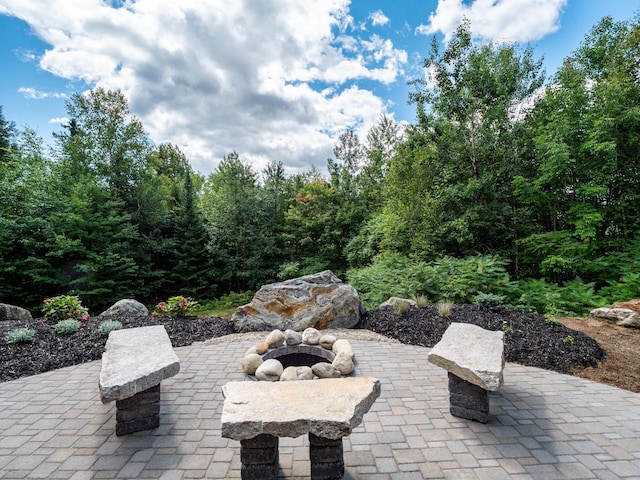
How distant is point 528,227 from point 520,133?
3.05 metres

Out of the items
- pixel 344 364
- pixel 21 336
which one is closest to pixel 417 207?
pixel 344 364

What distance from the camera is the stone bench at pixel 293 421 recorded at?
201 centimetres

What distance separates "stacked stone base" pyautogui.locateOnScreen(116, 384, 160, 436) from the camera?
2.77m

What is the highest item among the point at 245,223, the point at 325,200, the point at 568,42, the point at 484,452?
the point at 568,42

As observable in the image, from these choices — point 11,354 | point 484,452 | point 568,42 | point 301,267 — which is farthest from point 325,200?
point 484,452

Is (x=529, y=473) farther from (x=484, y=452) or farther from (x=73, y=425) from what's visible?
(x=73, y=425)

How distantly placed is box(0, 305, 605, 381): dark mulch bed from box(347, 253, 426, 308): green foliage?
43.9 inches

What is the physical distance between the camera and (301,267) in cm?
1407

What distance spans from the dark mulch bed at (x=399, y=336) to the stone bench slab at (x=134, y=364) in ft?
5.25

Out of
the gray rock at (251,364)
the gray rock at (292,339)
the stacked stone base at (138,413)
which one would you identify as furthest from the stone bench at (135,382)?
the gray rock at (292,339)

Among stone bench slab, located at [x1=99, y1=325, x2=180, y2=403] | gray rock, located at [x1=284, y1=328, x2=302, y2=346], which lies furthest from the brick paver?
gray rock, located at [x1=284, y1=328, x2=302, y2=346]

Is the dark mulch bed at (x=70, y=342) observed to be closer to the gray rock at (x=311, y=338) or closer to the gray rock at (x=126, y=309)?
the gray rock at (x=126, y=309)

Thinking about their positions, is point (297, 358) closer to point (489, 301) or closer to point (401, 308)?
point (401, 308)

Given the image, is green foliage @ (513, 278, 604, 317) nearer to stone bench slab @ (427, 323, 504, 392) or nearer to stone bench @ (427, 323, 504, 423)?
stone bench slab @ (427, 323, 504, 392)
